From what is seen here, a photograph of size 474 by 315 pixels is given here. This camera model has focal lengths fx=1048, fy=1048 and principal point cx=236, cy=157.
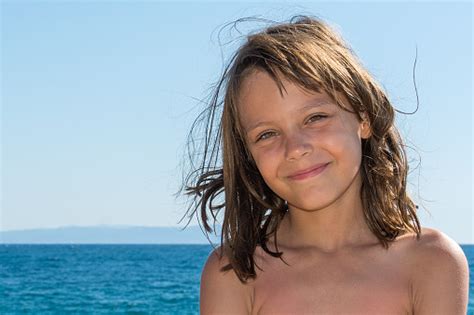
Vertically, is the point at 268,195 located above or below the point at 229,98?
below

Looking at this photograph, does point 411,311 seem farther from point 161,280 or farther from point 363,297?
point 161,280

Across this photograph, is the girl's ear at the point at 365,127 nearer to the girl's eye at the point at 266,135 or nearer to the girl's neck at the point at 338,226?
the girl's neck at the point at 338,226

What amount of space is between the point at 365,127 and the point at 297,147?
0.33 meters

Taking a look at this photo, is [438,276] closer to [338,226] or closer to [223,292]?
[338,226]

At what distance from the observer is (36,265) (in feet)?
140

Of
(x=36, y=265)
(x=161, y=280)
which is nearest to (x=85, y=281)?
(x=161, y=280)

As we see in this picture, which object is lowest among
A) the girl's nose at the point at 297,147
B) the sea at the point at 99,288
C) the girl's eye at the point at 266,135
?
the sea at the point at 99,288

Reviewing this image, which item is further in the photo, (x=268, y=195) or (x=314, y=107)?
(x=268, y=195)

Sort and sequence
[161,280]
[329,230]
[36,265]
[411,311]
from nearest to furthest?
[411,311], [329,230], [161,280], [36,265]

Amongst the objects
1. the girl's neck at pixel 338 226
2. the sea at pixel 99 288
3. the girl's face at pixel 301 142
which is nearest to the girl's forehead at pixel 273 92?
the girl's face at pixel 301 142

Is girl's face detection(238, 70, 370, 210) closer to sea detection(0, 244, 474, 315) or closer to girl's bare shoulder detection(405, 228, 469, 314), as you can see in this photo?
girl's bare shoulder detection(405, 228, 469, 314)

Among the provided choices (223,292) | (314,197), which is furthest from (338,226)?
(223,292)

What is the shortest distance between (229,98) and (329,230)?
0.55m

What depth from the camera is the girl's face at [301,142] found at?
3.26m
